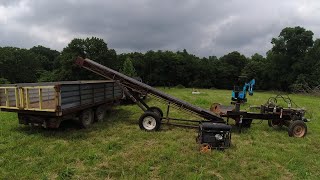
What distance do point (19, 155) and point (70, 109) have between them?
7.40ft

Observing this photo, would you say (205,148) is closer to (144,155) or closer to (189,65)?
(144,155)

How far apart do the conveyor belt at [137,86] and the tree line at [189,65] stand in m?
36.1

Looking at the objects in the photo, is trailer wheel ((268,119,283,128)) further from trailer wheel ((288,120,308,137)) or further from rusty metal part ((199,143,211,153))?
rusty metal part ((199,143,211,153))

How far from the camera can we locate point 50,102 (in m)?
10.7

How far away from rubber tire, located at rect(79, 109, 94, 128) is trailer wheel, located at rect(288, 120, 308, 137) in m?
7.65

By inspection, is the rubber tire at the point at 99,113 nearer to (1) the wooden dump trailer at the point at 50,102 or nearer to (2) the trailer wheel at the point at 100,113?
(2) the trailer wheel at the point at 100,113

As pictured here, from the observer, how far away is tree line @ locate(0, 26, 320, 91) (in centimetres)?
5284

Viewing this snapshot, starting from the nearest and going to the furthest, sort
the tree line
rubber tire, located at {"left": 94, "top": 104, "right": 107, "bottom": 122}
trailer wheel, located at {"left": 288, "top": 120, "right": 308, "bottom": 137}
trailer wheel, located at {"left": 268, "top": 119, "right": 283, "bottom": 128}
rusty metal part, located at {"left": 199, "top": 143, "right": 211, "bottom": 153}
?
rusty metal part, located at {"left": 199, "top": 143, "right": 211, "bottom": 153}, trailer wheel, located at {"left": 288, "top": 120, "right": 308, "bottom": 137}, trailer wheel, located at {"left": 268, "top": 119, "right": 283, "bottom": 128}, rubber tire, located at {"left": 94, "top": 104, "right": 107, "bottom": 122}, the tree line

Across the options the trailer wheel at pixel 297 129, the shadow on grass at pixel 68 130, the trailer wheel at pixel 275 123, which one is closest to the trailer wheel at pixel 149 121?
the shadow on grass at pixel 68 130

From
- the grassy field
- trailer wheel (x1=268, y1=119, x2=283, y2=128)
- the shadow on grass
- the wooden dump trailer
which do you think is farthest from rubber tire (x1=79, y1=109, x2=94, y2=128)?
trailer wheel (x1=268, y1=119, x2=283, y2=128)

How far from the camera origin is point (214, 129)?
8766 millimetres

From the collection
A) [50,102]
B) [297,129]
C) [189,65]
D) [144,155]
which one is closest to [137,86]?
[50,102]

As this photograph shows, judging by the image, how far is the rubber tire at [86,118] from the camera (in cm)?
1081

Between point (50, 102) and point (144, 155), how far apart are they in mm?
4694
